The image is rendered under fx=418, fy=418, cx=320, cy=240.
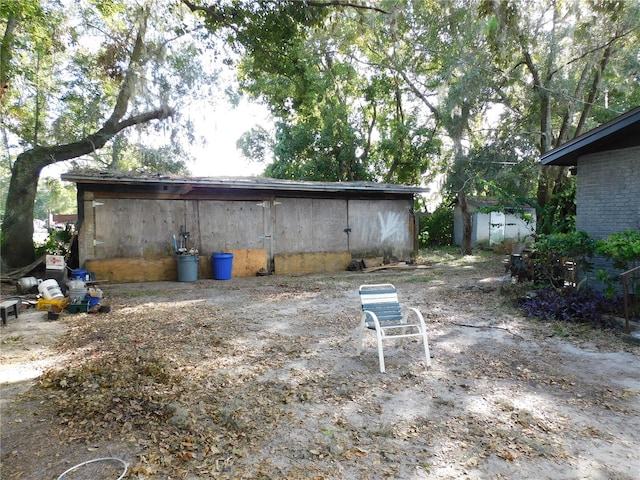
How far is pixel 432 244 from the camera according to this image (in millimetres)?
22984

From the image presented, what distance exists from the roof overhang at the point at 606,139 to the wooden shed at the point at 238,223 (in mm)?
5896

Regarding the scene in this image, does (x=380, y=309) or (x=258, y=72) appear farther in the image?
(x=258, y=72)

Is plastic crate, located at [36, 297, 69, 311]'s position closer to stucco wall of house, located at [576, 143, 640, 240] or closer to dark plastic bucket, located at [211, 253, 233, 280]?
dark plastic bucket, located at [211, 253, 233, 280]

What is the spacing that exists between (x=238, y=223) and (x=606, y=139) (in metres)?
8.56

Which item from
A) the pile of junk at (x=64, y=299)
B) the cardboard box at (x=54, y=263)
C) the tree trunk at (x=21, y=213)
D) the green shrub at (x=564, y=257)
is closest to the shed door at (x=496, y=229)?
the green shrub at (x=564, y=257)

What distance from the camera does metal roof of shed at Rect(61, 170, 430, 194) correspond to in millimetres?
9422

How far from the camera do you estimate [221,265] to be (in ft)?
35.7

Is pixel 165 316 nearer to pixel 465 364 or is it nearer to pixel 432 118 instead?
pixel 465 364

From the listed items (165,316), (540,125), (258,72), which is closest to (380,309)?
(165,316)

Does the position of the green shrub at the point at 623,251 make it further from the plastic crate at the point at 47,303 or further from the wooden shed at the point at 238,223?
the plastic crate at the point at 47,303

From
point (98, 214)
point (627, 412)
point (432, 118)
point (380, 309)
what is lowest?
point (627, 412)

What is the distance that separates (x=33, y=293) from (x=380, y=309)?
24.2 ft

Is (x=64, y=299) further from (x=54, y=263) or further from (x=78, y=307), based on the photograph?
(x=54, y=263)

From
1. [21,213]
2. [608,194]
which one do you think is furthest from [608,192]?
[21,213]
